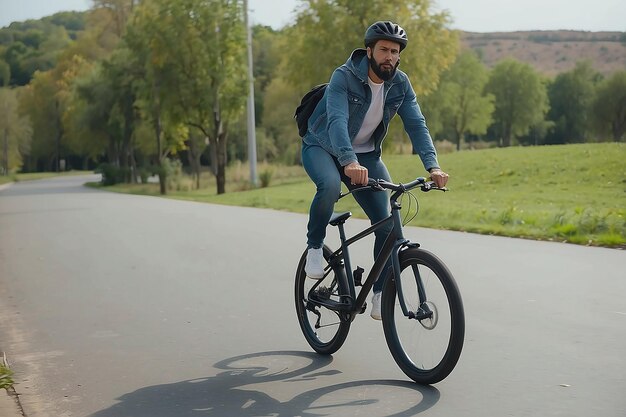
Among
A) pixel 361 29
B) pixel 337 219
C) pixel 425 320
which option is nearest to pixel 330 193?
pixel 337 219

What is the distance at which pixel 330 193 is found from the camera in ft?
18.3

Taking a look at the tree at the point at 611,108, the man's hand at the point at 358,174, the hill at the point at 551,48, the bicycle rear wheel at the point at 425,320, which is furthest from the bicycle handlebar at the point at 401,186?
the hill at the point at 551,48

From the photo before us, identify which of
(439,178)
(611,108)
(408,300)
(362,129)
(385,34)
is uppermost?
(611,108)

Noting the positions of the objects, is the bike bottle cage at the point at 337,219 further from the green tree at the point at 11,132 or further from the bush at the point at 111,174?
the green tree at the point at 11,132

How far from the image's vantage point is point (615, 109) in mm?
80312

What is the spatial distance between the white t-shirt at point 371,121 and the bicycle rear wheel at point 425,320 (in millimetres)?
922

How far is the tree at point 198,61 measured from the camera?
39.2 meters

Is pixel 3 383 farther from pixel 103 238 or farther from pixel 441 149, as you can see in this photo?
pixel 441 149

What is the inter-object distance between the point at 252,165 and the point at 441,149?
2326 centimetres

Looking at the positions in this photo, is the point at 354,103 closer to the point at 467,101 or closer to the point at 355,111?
the point at 355,111

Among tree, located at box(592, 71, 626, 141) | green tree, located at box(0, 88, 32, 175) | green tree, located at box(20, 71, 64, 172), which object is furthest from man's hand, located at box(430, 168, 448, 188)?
green tree, located at box(0, 88, 32, 175)

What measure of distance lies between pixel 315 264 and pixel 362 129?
0.89 m

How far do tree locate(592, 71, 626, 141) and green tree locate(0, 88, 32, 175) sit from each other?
52.2 metres

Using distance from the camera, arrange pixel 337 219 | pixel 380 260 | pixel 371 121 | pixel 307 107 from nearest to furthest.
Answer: pixel 380 260 → pixel 371 121 → pixel 337 219 → pixel 307 107
